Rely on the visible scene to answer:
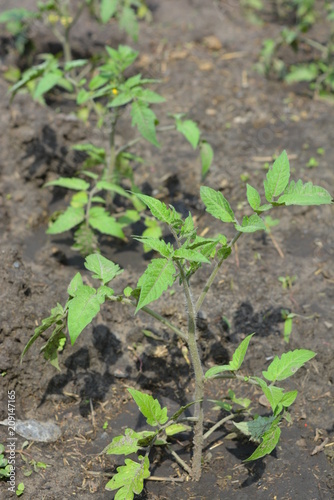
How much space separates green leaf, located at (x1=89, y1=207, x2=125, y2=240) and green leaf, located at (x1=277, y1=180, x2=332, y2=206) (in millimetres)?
1347

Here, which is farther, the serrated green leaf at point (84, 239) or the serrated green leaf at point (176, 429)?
the serrated green leaf at point (84, 239)

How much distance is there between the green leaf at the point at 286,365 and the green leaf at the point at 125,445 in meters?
0.58

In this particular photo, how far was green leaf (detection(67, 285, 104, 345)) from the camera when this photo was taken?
2.21 m

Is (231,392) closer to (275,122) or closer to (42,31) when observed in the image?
(275,122)

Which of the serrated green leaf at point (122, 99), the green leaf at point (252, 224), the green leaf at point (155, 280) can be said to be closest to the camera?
the green leaf at point (155, 280)

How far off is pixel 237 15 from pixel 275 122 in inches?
73.8

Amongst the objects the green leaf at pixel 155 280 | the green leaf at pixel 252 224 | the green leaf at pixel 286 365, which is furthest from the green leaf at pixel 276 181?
the green leaf at pixel 286 365

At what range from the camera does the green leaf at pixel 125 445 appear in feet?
7.86

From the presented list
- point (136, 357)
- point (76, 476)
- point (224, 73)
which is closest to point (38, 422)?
point (76, 476)

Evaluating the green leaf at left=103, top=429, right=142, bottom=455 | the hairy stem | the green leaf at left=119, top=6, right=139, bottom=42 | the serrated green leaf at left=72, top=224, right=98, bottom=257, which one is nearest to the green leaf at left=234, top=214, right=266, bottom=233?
the hairy stem

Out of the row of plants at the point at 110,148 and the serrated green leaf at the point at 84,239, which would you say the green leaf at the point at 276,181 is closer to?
the row of plants at the point at 110,148

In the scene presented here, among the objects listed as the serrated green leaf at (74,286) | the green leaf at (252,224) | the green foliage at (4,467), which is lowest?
the green foliage at (4,467)

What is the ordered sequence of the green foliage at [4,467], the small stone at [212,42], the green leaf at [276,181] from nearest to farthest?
the green leaf at [276,181] → the green foliage at [4,467] → the small stone at [212,42]

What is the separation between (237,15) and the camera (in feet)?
20.0
